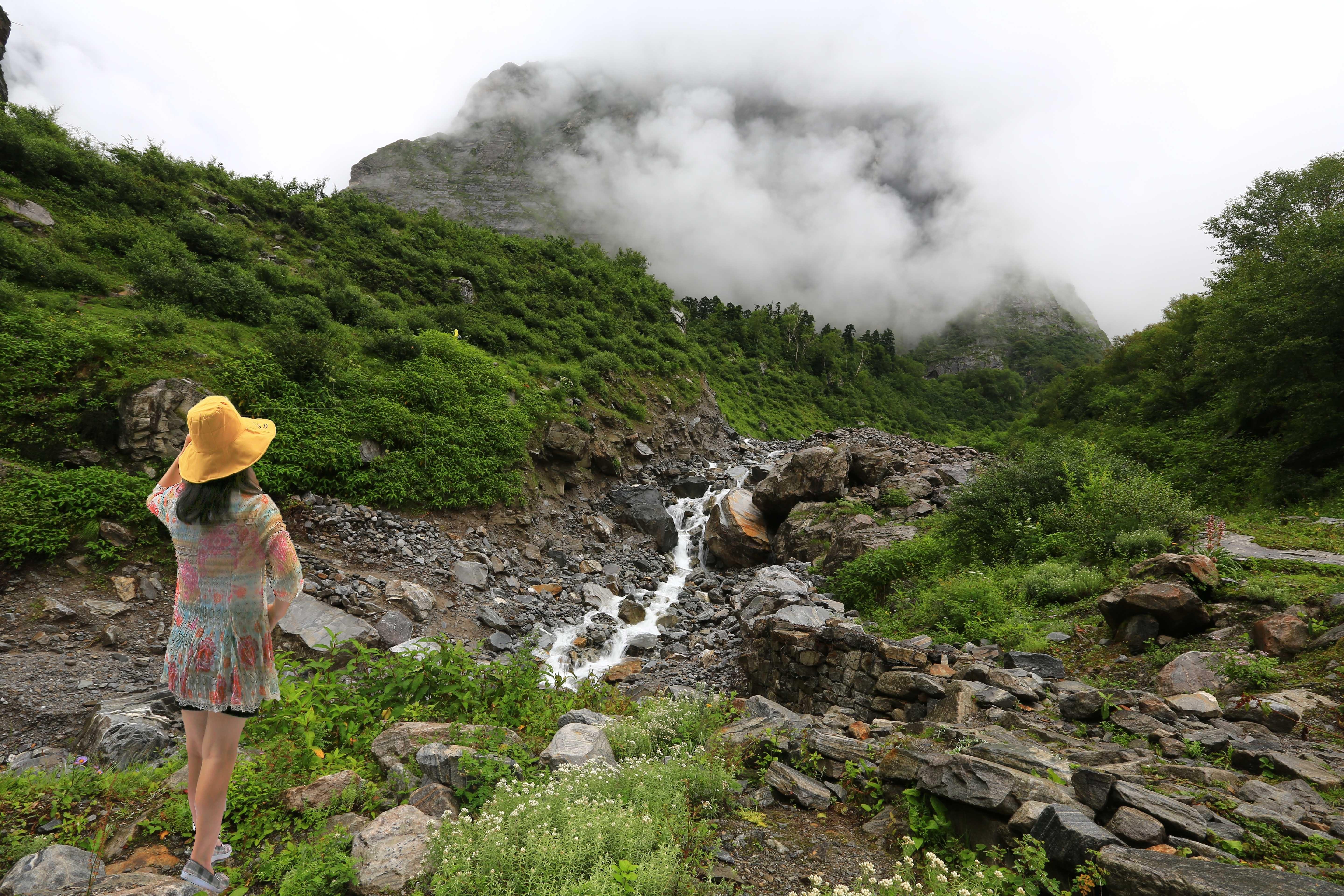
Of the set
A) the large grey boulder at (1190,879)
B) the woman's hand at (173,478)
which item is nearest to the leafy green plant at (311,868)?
the woman's hand at (173,478)

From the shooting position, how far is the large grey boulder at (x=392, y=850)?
316cm

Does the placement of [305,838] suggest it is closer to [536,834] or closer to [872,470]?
[536,834]

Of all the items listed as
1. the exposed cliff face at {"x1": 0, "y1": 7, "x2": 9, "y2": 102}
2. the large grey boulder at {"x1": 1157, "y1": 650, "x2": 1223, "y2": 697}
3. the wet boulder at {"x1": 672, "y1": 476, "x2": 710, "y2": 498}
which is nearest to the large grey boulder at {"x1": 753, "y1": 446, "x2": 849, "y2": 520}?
the wet boulder at {"x1": 672, "y1": 476, "x2": 710, "y2": 498}

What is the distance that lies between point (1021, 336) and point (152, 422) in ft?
493

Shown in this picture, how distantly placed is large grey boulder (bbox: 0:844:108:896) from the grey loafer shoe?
604 mm

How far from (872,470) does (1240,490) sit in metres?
9.55

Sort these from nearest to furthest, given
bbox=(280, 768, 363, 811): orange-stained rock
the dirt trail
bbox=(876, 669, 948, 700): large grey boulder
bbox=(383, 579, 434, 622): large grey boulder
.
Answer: bbox=(280, 768, 363, 811): orange-stained rock, bbox=(876, 669, 948, 700): large grey boulder, the dirt trail, bbox=(383, 579, 434, 622): large grey boulder

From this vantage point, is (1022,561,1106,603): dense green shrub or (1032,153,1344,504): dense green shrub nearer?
(1022,561,1106,603): dense green shrub

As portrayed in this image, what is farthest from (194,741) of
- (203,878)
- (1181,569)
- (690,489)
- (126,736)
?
(690,489)

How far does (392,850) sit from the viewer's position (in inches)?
133

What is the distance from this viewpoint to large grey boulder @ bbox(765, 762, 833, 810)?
4742 mm

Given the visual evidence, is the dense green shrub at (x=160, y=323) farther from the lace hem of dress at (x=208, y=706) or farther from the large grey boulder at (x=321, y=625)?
the lace hem of dress at (x=208, y=706)

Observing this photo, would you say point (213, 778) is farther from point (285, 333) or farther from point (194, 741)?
point (285, 333)

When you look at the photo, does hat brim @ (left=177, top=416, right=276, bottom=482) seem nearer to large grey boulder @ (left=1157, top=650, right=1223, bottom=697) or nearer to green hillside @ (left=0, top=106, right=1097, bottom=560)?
green hillside @ (left=0, top=106, right=1097, bottom=560)
